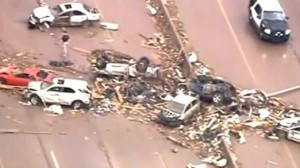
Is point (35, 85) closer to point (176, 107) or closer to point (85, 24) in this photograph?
point (176, 107)

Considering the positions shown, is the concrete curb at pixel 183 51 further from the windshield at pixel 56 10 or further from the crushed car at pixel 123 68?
the windshield at pixel 56 10

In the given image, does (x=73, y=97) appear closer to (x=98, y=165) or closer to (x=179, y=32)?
(x=98, y=165)

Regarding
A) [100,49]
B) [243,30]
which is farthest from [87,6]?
[243,30]

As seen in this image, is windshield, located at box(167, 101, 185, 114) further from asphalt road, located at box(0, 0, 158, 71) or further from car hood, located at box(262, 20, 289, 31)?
car hood, located at box(262, 20, 289, 31)

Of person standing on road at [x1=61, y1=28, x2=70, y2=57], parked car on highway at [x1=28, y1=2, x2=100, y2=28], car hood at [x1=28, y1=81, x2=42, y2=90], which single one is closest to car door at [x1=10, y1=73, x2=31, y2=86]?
car hood at [x1=28, y1=81, x2=42, y2=90]

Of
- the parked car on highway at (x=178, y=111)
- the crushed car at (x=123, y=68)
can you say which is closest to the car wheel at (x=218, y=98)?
the parked car on highway at (x=178, y=111)
